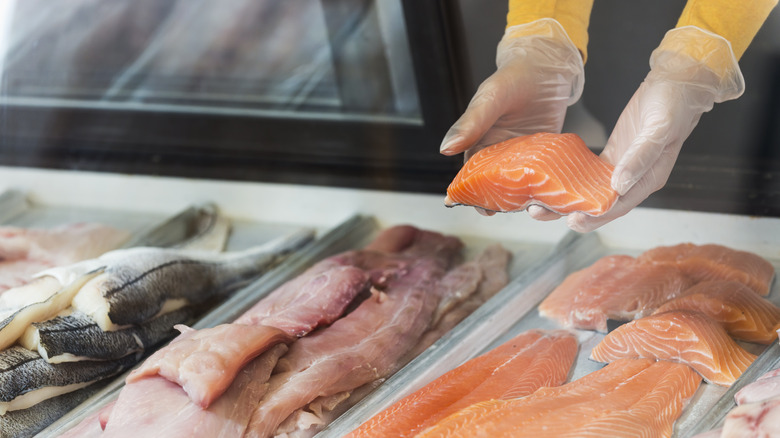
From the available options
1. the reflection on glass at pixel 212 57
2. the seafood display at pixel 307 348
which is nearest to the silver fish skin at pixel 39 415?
the seafood display at pixel 307 348

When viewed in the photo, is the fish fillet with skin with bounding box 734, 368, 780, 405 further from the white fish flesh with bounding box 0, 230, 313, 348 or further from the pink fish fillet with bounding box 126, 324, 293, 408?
the white fish flesh with bounding box 0, 230, 313, 348

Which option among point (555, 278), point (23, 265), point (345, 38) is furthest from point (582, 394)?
point (23, 265)

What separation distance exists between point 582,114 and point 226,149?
205 centimetres

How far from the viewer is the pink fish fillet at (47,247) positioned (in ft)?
11.7

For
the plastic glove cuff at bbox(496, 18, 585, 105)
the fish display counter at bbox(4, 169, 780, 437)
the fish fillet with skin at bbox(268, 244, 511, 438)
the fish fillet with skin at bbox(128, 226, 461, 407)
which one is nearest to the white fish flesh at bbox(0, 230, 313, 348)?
the fish display counter at bbox(4, 169, 780, 437)

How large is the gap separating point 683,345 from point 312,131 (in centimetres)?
219

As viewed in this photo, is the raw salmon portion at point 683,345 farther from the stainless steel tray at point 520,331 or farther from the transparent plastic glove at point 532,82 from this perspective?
the transparent plastic glove at point 532,82

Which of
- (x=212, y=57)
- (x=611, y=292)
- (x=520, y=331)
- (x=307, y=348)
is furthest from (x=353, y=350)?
(x=212, y=57)

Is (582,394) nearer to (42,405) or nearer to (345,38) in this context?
(42,405)

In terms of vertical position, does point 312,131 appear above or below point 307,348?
above

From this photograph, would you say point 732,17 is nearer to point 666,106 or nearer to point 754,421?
point 666,106

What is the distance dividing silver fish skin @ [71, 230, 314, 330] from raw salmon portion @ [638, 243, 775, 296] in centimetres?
168

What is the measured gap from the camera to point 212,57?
4355 mm

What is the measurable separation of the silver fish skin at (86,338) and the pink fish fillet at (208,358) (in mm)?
398
